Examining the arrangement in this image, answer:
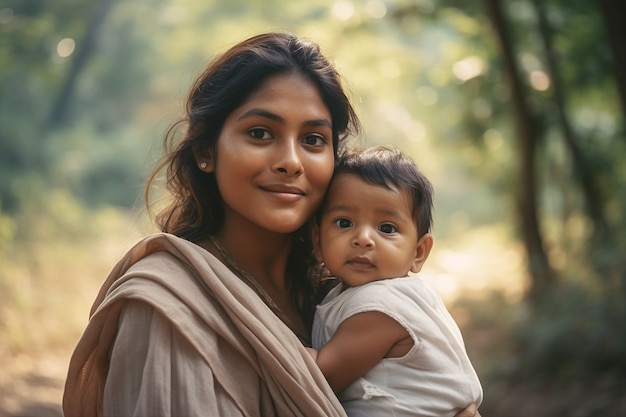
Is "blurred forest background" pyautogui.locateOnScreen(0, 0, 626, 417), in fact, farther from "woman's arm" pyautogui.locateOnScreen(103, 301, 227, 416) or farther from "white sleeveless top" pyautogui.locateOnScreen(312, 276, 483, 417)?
"woman's arm" pyautogui.locateOnScreen(103, 301, 227, 416)

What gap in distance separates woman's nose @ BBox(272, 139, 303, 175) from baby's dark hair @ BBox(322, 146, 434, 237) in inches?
7.3

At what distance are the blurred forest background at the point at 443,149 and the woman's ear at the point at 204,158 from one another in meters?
2.47

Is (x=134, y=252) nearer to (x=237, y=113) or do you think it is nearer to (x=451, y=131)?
(x=237, y=113)

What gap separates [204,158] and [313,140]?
326 mm

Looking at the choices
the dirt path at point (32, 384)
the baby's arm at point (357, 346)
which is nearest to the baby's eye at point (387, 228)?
the baby's arm at point (357, 346)

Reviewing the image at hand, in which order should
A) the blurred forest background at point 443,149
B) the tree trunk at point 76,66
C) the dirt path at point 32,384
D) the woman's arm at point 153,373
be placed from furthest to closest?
the tree trunk at point 76,66, the blurred forest background at point 443,149, the dirt path at point 32,384, the woman's arm at point 153,373

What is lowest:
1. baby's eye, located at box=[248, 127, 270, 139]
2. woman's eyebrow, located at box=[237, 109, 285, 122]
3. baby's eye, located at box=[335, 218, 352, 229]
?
baby's eye, located at box=[335, 218, 352, 229]

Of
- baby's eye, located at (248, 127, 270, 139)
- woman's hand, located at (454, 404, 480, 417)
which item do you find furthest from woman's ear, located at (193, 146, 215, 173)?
woman's hand, located at (454, 404, 480, 417)

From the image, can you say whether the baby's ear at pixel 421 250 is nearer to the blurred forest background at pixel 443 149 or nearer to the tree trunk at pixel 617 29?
the blurred forest background at pixel 443 149

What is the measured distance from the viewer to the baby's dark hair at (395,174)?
83.4 inches

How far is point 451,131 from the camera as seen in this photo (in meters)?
10.0

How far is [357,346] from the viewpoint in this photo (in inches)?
76.3

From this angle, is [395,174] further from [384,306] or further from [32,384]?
[32,384]

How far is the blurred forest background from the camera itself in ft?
22.6
